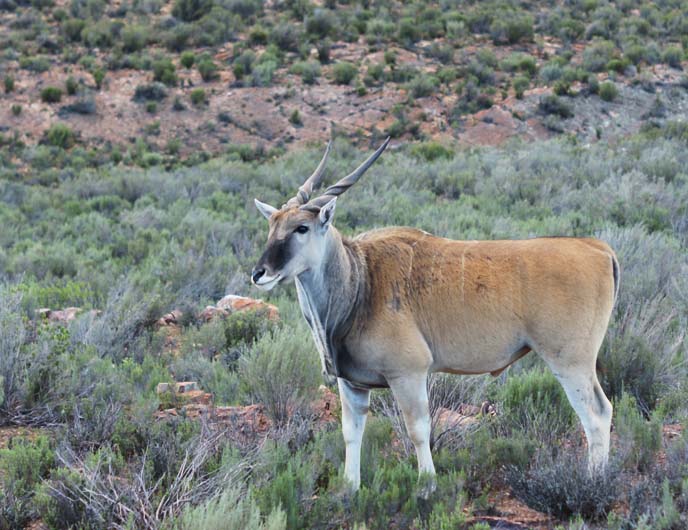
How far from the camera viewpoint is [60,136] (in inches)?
1004

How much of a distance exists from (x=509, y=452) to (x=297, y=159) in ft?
55.3

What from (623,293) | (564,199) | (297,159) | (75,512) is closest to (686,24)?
(297,159)

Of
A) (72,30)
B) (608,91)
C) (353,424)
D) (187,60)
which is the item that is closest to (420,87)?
(608,91)

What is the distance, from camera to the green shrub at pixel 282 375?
6586 millimetres

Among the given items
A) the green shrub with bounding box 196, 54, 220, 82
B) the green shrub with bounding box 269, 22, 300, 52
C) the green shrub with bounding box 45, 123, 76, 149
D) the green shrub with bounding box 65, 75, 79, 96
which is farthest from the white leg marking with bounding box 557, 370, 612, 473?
the green shrub with bounding box 269, 22, 300, 52

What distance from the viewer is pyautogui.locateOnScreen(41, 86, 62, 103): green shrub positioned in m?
27.2

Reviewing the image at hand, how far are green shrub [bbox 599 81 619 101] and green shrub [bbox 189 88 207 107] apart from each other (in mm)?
13570

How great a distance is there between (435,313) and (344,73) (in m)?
25.1

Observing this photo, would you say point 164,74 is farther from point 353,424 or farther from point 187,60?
point 353,424

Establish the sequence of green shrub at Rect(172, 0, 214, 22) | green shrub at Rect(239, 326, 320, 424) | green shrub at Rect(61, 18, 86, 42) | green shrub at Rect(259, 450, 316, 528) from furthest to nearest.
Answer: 1. green shrub at Rect(172, 0, 214, 22)
2. green shrub at Rect(61, 18, 86, 42)
3. green shrub at Rect(239, 326, 320, 424)
4. green shrub at Rect(259, 450, 316, 528)

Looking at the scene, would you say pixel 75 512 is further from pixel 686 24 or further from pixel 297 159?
pixel 686 24

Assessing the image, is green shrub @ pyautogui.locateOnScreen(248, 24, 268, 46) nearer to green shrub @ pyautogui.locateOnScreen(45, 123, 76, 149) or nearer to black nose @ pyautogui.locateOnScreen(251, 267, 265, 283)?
green shrub @ pyautogui.locateOnScreen(45, 123, 76, 149)

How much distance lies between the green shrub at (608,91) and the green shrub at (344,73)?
28.1ft

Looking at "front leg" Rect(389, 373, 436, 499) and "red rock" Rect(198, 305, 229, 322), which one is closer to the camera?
"front leg" Rect(389, 373, 436, 499)
